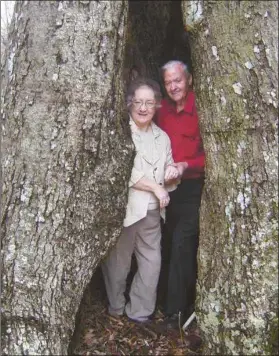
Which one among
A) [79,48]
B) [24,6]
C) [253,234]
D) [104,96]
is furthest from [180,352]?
[24,6]

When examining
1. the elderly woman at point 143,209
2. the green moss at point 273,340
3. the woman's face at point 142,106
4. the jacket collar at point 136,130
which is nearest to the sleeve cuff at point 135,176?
the elderly woman at point 143,209

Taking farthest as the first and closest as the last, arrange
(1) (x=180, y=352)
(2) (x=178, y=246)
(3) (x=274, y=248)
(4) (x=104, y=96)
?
(2) (x=178, y=246), (1) (x=180, y=352), (4) (x=104, y=96), (3) (x=274, y=248)

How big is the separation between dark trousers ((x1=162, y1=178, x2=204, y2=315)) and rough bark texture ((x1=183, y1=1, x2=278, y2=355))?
0.71 m

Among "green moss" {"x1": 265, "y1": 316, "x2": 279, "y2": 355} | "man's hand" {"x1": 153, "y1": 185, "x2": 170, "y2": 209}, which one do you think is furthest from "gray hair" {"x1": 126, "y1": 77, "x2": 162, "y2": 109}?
"green moss" {"x1": 265, "y1": 316, "x2": 279, "y2": 355}

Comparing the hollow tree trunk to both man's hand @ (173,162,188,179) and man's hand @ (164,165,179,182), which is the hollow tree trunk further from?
man's hand @ (173,162,188,179)

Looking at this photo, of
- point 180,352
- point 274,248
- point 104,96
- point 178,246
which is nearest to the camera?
point 274,248

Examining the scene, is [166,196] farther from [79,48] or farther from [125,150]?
[79,48]

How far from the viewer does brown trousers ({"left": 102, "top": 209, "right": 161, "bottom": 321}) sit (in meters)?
4.02

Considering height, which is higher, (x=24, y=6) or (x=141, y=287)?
(x=24, y=6)

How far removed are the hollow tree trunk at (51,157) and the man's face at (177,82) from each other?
0.83 meters

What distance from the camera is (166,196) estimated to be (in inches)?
148

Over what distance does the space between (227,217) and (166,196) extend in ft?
2.09

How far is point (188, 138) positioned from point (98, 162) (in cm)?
102

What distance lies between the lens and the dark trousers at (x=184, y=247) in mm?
4051
